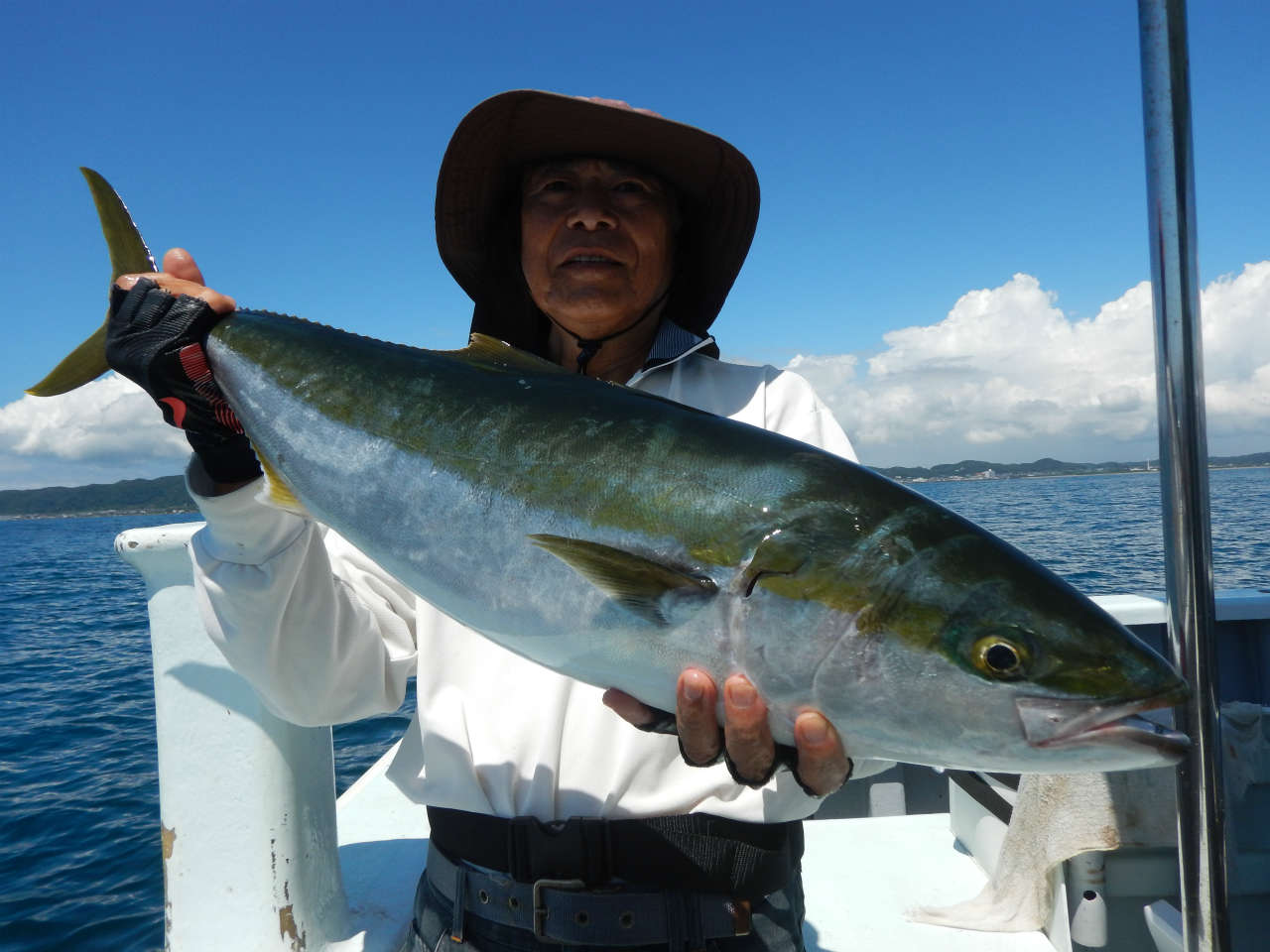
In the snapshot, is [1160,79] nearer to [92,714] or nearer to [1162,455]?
[1162,455]

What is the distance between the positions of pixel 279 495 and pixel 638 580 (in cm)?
106

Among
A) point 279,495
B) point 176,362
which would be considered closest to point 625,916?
point 279,495

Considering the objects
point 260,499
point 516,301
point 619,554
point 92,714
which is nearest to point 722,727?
point 619,554

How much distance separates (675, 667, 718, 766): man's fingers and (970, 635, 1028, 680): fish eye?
0.51 m

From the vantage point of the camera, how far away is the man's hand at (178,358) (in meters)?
2.24

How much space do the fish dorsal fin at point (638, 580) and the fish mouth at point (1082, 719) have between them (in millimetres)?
621

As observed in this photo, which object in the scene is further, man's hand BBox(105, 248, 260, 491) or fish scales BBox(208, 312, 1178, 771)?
man's hand BBox(105, 248, 260, 491)

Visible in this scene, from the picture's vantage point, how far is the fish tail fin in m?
2.70

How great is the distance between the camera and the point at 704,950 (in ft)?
6.73

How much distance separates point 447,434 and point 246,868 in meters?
2.19

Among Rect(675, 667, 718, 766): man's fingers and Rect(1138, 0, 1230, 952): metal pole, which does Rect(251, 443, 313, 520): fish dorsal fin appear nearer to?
Rect(675, 667, 718, 766): man's fingers

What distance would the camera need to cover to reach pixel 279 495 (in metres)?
2.13

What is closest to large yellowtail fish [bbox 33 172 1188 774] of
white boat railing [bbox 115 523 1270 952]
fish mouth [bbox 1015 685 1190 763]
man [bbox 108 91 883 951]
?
fish mouth [bbox 1015 685 1190 763]

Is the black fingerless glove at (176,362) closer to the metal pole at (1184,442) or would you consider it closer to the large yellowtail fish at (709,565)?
the large yellowtail fish at (709,565)
